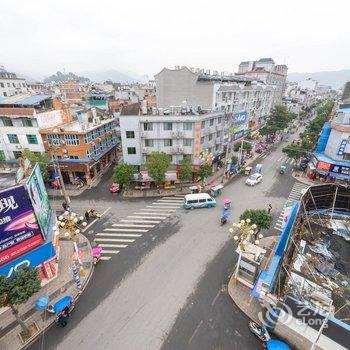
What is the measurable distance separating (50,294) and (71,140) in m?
28.8

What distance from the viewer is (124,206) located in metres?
38.4

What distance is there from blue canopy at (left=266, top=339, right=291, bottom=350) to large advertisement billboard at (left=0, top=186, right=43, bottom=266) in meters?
21.8

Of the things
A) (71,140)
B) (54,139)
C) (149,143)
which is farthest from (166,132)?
(54,139)

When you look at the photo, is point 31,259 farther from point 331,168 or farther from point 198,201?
point 331,168

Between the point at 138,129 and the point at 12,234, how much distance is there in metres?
26.8

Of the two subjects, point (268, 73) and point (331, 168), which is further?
point (268, 73)

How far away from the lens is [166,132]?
42.1 meters

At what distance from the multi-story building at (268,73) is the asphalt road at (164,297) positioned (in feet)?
281

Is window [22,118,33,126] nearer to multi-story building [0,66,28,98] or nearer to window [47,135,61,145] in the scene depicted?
window [47,135,61,145]

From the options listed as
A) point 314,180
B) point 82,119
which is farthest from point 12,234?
point 314,180

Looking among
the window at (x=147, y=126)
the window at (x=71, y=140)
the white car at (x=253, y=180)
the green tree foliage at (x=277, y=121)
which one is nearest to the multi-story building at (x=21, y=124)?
the window at (x=71, y=140)

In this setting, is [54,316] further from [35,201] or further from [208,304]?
[208,304]

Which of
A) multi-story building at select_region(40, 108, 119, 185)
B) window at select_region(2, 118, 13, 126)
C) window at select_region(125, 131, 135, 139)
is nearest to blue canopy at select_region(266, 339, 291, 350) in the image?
window at select_region(125, 131, 135, 139)

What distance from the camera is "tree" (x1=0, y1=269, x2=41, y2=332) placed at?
1612 centimetres
